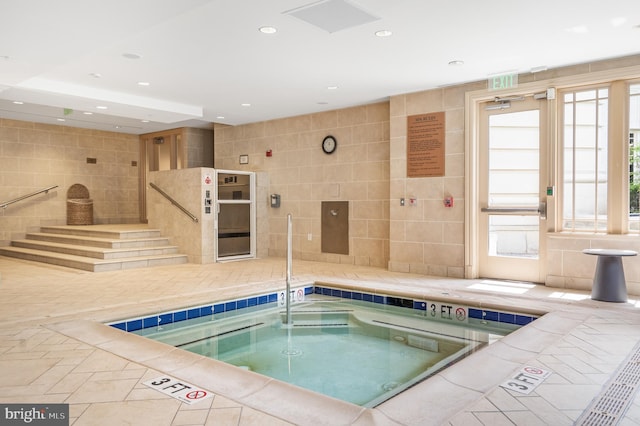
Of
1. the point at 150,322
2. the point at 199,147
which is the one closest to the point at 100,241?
the point at 199,147

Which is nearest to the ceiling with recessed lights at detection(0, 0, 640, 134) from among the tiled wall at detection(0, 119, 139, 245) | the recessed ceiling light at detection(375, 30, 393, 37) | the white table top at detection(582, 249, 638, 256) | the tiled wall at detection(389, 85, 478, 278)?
the recessed ceiling light at detection(375, 30, 393, 37)

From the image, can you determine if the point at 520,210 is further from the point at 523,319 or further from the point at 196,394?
the point at 196,394

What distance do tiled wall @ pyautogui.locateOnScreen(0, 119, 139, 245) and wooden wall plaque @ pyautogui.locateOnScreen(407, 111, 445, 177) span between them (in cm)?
729

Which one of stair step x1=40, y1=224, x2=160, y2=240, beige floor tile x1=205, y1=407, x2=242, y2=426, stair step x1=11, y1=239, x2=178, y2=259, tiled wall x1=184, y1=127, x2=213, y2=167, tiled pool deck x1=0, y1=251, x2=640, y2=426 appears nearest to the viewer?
beige floor tile x1=205, y1=407, x2=242, y2=426

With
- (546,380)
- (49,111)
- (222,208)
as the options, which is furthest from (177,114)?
(546,380)

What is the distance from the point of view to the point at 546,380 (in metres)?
2.59

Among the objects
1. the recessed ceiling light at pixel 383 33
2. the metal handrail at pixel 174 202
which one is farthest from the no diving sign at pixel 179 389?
the metal handrail at pixel 174 202

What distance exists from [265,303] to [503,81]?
3.91 meters

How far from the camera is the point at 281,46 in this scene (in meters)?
4.62

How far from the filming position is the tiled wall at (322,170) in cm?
721

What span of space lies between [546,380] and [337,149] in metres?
5.54

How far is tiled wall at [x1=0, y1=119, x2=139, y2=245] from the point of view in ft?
30.1

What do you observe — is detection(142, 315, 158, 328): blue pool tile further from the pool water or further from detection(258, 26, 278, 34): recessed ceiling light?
detection(258, 26, 278, 34): recessed ceiling light

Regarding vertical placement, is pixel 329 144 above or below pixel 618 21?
below
